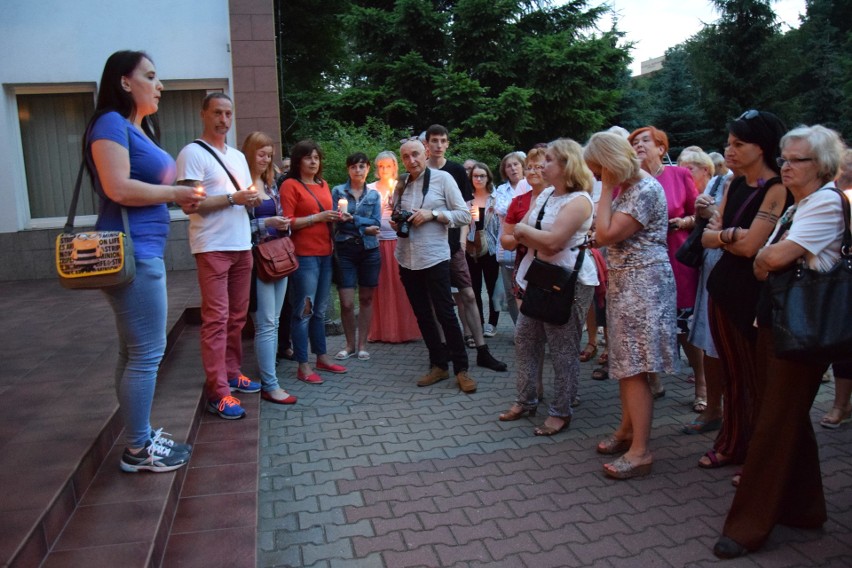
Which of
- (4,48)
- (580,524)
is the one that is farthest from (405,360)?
(4,48)

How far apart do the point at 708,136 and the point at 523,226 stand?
2303cm

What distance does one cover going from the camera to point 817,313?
109 inches

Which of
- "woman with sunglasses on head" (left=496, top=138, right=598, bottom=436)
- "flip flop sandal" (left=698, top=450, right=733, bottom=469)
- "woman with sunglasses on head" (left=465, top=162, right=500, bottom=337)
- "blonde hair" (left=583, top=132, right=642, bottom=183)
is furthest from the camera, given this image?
"woman with sunglasses on head" (left=465, top=162, right=500, bottom=337)

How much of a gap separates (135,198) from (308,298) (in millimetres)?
2752

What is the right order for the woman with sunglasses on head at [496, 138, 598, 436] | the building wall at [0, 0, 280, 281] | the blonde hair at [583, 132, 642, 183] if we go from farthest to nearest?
1. the building wall at [0, 0, 280, 281]
2. the woman with sunglasses on head at [496, 138, 598, 436]
3. the blonde hair at [583, 132, 642, 183]

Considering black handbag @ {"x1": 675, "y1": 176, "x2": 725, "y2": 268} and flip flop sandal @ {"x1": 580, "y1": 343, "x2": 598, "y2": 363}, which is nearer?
black handbag @ {"x1": 675, "y1": 176, "x2": 725, "y2": 268}

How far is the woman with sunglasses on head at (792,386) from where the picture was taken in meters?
2.86

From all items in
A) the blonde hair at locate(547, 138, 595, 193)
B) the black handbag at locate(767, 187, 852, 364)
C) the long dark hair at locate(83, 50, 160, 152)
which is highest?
the long dark hair at locate(83, 50, 160, 152)

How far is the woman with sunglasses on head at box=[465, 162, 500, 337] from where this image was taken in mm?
7176

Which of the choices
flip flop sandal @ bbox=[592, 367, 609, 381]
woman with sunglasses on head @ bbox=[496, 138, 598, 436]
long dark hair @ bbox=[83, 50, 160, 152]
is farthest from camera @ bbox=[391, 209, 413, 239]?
long dark hair @ bbox=[83, 50, 160, 152]

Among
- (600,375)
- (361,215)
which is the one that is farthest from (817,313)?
(361,215)

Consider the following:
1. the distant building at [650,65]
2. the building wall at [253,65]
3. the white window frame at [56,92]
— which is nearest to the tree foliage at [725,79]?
the building wall at [253,65]

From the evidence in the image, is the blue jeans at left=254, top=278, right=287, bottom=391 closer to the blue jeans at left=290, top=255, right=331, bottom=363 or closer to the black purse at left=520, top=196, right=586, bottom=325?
the blue jeans at left=290, top=255, right=331, bottom=363

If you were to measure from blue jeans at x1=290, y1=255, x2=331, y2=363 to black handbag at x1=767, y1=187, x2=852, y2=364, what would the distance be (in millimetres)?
3757
